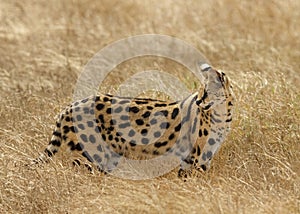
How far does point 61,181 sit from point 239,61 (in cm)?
369

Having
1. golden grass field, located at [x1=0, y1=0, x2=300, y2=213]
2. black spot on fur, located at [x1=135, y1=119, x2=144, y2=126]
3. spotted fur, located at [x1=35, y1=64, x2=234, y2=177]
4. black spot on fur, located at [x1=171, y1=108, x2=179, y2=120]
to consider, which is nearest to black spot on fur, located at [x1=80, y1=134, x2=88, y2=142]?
spotted fur, located at [x1=35, y1=64, x2=234, y2=177]

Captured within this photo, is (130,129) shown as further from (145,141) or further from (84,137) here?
(84,137)

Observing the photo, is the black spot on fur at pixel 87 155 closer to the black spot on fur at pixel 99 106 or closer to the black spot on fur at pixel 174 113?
the black spot on fur at pixel 99 106

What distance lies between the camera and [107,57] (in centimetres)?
946

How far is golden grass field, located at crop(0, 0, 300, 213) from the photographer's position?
5527 millimetres

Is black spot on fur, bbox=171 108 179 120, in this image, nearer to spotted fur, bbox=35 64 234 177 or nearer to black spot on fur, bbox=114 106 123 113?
spotted fur, bbox=35 64 234 177

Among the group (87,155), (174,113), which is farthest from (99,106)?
(174,113)

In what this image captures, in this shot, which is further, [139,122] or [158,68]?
[158,68]

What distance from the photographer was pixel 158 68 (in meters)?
8.61

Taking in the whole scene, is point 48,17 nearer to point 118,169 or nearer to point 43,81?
point 43,81

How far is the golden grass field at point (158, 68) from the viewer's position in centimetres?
553

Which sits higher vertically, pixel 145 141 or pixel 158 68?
pixel 158 68

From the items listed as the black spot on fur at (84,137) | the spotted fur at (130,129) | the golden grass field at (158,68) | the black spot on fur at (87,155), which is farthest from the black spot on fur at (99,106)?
the golden grass field at (158,68)

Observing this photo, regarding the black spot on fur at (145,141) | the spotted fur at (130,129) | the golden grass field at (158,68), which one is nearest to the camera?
the golden grass field at (158,68)
